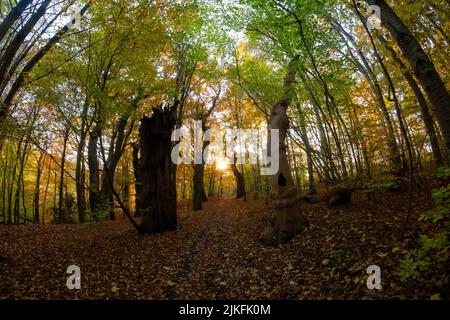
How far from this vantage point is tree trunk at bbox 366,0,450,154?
12.0ft

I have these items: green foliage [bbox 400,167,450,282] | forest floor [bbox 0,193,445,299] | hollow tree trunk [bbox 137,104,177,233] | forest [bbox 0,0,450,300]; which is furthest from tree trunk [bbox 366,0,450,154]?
hollow tree trunk [bbox 137,104,177,233]

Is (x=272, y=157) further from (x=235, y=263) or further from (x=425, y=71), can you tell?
(x=425, y=71)

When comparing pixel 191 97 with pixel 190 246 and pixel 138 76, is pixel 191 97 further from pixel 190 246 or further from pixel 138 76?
pixel 190 246

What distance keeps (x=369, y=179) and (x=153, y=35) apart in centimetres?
870

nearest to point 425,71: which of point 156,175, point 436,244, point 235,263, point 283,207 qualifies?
point 436,244

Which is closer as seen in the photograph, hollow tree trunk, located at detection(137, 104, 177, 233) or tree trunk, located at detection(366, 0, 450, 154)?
tree trunk, located at detection(366, 0, 450, 154)

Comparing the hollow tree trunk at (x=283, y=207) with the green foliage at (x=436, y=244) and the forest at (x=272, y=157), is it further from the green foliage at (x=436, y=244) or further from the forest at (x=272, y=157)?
the green foliage at (x=436, y=244)

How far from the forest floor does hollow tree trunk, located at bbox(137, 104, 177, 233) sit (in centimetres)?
92

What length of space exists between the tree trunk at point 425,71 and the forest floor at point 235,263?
2.43 m

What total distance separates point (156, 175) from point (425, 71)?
31.0 feet

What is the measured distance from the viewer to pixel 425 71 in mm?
3812

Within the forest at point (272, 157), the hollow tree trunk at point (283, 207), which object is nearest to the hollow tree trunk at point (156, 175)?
the forest at point (272, 157)

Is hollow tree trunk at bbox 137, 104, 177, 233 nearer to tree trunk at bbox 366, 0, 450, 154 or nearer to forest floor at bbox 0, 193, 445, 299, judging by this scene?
forest floor at bbox 0, 193, 445, 299
